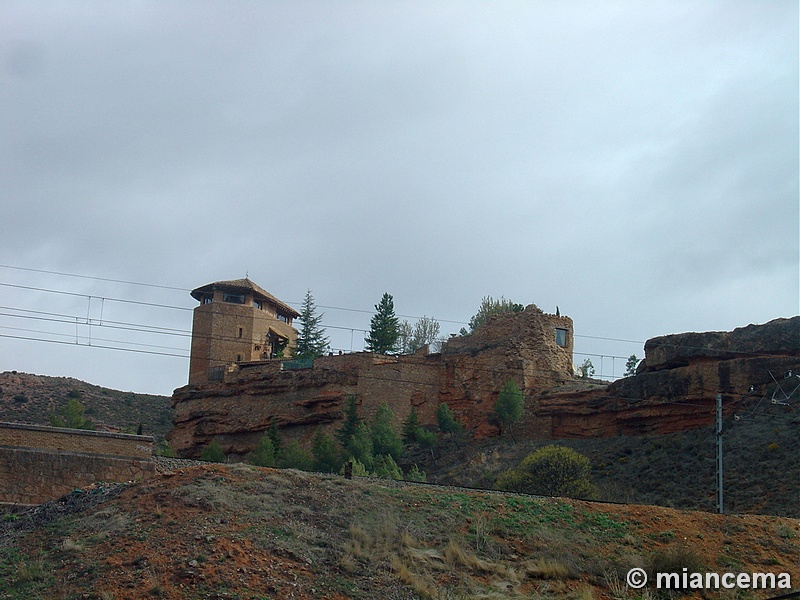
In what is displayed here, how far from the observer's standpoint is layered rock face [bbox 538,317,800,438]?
125ft

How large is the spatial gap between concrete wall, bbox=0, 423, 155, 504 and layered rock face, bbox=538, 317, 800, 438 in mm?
22777

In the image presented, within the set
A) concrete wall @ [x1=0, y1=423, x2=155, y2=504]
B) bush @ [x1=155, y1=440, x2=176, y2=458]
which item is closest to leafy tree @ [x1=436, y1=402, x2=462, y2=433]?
bush @ [x1=155, y1=440, x2=176, y2=458]

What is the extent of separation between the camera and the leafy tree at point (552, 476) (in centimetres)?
3044

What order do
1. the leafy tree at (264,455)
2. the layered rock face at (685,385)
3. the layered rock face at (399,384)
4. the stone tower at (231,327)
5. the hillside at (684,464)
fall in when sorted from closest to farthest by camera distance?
1. the hillside at (684,464)
2. the layered rock face at (685,385)
3. the leafy tree at (264,455)
4. the layered rock face at (399,384)
5. the stone tower at (231,327)

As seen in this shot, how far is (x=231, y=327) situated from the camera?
5931cm

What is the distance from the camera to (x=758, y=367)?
125 feet

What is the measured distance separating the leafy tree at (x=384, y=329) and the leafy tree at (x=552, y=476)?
2103 centimetres

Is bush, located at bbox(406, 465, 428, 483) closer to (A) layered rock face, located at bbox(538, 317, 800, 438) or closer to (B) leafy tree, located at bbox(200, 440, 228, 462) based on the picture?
(A) layered rock face, located at bbox(538, 317, 800, 438)

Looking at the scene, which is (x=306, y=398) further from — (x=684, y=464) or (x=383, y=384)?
(x=684, y=464)

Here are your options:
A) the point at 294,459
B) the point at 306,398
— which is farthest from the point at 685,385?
the point at 306,398

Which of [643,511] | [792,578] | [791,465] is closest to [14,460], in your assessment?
[643,511]

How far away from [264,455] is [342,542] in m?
22.5

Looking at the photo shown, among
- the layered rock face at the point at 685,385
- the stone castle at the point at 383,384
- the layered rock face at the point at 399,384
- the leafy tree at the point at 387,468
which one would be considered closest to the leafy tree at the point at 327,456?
the leafy tree at the point at 387,468

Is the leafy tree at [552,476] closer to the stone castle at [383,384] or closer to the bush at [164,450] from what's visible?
the stone castle at [383,384]
